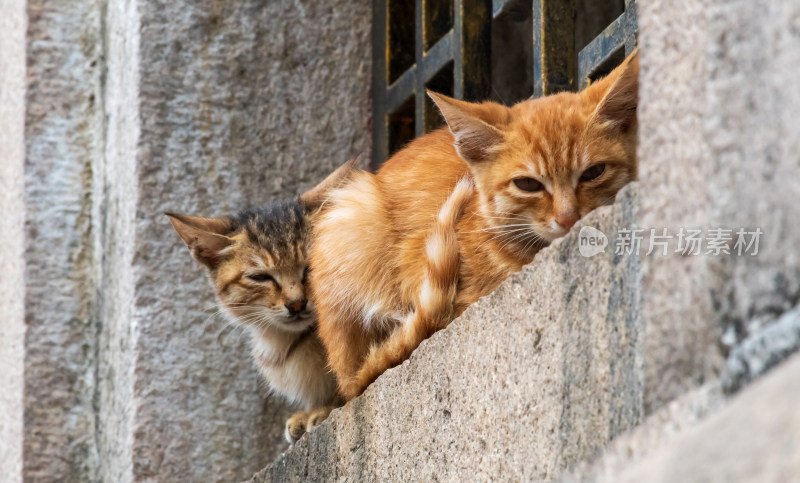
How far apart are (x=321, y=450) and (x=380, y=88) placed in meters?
1.48

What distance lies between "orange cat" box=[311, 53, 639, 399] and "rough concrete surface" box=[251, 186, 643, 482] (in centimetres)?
20

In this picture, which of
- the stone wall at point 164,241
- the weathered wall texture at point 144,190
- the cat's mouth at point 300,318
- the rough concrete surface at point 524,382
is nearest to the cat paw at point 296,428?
the stone wall at point 164,241

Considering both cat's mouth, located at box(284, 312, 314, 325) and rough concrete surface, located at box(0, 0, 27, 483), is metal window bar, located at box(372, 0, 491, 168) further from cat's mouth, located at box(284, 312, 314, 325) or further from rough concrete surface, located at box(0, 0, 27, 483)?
rough concrete surface, located at box(0, 0, 27, 483)

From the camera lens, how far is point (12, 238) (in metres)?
3.45

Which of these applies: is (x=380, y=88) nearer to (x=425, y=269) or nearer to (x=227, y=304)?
(x=227, y=304)

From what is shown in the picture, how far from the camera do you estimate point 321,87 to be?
3416mm

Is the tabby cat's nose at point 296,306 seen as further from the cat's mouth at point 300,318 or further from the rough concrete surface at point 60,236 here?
the rough concrete surface at point 60,236

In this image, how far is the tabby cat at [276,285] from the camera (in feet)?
9.53

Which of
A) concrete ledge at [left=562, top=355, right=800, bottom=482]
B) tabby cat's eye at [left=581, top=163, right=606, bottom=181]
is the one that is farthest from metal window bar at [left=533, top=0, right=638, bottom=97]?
concrete ledge at [left=562, top=355, right=800, bottom=482]

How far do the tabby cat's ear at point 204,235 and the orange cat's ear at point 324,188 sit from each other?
26cm

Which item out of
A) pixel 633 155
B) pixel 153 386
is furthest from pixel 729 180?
pixel 153 386

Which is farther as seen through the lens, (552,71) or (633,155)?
(552,71)

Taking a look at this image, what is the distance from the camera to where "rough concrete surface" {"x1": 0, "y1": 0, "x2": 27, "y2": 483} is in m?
3.29

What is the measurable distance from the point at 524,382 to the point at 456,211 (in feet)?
2.29
